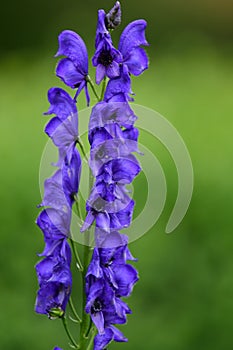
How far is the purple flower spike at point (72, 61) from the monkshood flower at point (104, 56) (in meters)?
0.07

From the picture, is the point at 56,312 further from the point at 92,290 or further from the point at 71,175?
the point at 71,175

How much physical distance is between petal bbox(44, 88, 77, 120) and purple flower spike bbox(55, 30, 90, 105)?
2 centimetres

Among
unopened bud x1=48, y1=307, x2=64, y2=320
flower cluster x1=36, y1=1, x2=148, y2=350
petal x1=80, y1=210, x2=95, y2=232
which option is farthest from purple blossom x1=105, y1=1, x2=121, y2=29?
unopened bud x1=48, y1=307, x2=64, y2=320

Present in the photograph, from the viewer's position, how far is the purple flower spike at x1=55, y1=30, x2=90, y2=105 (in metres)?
1.49

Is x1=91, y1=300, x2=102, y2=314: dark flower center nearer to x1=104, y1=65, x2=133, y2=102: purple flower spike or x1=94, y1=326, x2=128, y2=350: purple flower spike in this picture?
x1=94, y1=326, x2=128, y2=350: purple flower spike

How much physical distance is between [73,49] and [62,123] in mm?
150

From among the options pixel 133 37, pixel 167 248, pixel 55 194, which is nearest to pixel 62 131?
pixel 55 194

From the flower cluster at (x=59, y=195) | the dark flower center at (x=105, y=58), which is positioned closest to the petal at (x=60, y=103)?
the flower cluster at (x=59, y=195)

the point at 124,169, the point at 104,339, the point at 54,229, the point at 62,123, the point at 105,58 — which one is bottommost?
the point at 104,339

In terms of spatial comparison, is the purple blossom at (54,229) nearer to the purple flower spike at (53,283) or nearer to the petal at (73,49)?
the purple flower spike at (53,283)

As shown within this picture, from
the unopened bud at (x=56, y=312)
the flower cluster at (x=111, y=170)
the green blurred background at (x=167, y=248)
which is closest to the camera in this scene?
the flower cluster at (x=111, y=170)

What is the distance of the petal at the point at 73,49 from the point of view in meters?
1.50

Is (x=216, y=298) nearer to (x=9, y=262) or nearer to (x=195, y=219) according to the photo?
(x=195, y=219)

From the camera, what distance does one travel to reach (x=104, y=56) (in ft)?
4.72
